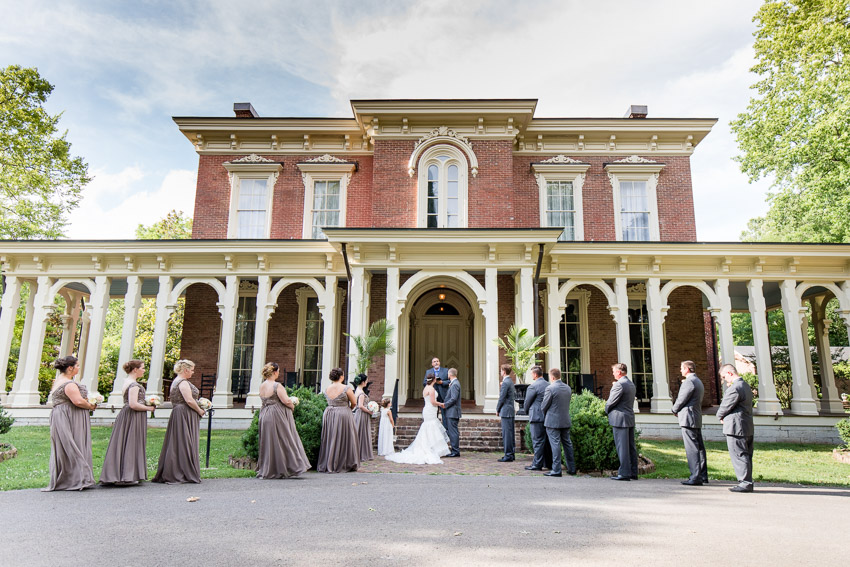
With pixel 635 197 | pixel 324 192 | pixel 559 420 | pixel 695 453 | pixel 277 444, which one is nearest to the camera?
pixel 695 453

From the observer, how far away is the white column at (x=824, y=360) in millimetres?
16234

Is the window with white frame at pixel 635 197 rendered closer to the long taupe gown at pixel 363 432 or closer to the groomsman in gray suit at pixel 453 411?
the groomsman in gray suit at pixel 453 411

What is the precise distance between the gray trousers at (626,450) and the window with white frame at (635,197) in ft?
34.3

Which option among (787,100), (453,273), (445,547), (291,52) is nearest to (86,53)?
(291,52)

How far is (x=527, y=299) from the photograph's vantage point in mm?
13406

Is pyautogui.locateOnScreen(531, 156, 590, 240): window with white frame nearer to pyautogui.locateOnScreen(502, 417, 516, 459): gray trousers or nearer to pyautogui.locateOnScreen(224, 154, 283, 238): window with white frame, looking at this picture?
pyautogui.locateOnScreen(502, 417, 516, 459): gray trousers

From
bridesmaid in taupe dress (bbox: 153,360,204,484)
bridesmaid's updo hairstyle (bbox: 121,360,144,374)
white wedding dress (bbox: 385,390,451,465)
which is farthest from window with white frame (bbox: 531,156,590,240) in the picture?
bridesmaid's updo hairstyle (bbox: 121,360,144,374)

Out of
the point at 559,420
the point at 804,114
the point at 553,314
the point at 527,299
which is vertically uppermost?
the point at 804,114

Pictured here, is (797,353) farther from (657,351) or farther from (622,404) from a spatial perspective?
(622,404)

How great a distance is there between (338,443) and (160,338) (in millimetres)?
8708

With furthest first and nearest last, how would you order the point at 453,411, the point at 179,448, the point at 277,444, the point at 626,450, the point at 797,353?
the point at 797,353
the point at 453,411
the point at 626,450
the point at 277,444
the point at 179,448

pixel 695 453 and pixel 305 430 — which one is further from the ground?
pixel 305 430

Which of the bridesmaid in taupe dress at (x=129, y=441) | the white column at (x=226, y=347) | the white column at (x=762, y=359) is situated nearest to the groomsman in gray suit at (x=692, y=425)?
the white column at (x=762, y=359)

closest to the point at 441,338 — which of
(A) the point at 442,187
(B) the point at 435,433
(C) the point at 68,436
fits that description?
(A) the point at 442,187
